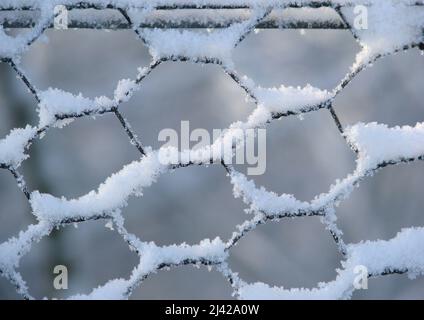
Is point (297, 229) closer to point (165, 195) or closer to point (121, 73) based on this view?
point (165, 195)

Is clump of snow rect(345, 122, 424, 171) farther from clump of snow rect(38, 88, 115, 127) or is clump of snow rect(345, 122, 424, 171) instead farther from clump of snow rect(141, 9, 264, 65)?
clump of snow rect(38, 88, 115, 127)

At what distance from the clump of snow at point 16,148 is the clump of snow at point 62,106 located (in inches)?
0.7

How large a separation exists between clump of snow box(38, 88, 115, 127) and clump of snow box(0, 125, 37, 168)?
0.02m

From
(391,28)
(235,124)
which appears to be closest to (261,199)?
(235,124)

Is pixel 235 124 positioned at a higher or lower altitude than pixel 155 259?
higher

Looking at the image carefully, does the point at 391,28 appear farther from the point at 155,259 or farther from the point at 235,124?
the point at 155,259

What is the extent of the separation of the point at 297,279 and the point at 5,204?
1.22 metres

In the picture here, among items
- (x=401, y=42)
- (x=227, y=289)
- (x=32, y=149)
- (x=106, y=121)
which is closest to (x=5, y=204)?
(x=32, y=149)

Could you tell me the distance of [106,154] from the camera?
7.30 feet

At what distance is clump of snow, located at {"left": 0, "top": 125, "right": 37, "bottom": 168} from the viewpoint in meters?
0.58

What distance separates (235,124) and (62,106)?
19 centimetres

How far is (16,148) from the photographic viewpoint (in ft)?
1.90

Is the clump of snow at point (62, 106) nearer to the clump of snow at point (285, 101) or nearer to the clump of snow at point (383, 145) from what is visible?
the clump of snow at point (285, 101)

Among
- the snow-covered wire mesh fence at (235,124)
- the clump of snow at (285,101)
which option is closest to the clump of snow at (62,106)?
the snow-covered wire mesh fence at (235,124)
